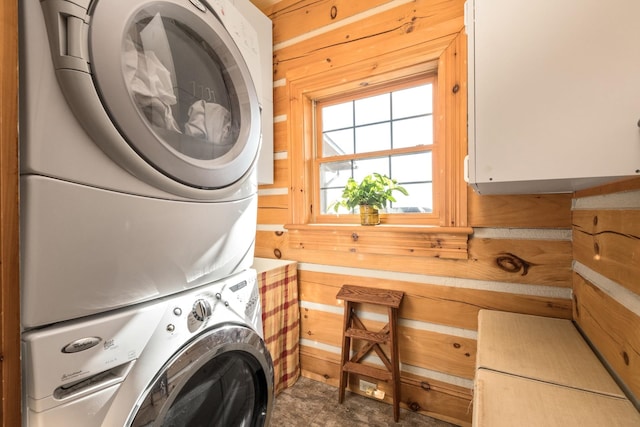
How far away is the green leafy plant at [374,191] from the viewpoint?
164 cm

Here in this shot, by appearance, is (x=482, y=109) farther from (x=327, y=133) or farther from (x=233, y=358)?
(x=327, y=133)

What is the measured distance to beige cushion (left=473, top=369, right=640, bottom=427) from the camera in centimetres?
64

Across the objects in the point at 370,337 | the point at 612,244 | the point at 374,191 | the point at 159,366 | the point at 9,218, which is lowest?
the point at 370,337

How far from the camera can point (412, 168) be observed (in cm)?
169

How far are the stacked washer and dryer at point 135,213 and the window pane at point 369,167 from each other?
3.32 feet

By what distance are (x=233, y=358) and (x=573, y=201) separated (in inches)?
59.7

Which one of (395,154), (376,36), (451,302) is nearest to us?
(451,302)

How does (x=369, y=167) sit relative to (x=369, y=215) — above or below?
above

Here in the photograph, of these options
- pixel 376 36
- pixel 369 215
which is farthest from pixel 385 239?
pixel 376 36

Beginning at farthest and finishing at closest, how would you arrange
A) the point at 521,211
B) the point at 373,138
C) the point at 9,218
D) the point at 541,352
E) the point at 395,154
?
the point at 373,138 < the point at 395,154 < the point at 521,211 < the point at 541,352 < the point at 9,218

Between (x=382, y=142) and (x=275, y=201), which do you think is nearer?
(x=382, y=142)

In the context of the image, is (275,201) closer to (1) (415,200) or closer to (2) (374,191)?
(2) (374,191)

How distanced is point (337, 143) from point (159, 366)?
5.29 ft

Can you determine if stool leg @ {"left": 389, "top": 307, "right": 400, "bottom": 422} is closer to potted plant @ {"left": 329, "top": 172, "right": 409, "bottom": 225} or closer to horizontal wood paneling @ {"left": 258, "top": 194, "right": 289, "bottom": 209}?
potted plant @ {"left": 329, "top": 172, "right": 409, "bottom": 225}
